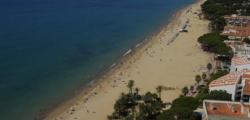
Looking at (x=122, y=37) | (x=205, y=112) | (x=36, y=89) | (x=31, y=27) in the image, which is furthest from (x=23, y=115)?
(x=31, y=27)

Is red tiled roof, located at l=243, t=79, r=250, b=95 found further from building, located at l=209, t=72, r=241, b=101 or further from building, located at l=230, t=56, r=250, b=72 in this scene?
building, located at l=230, t=56, r=250, b=72

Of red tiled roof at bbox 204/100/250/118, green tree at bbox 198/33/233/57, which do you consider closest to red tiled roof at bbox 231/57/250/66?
green tree at bbox 198/33/233/57

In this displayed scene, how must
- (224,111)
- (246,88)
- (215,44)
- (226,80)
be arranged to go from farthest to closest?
(215,44)
(226,80)
(246,88)
(224,111)

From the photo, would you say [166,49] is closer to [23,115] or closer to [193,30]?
[193,30]

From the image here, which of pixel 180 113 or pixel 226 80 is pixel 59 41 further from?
pixel 180 113

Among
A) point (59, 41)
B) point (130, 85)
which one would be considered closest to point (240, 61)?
point (130, 85)

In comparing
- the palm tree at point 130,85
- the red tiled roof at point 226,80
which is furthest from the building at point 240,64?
the palm tree at point 130,85

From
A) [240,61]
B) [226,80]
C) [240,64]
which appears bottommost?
[226,80]
